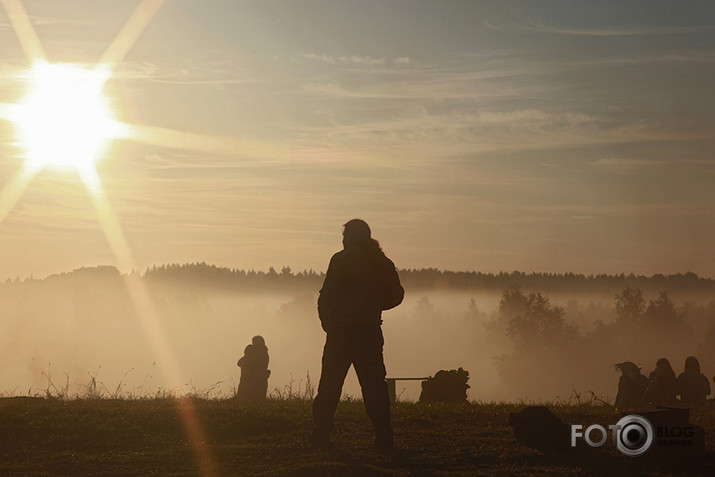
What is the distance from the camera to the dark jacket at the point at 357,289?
38.7 ft

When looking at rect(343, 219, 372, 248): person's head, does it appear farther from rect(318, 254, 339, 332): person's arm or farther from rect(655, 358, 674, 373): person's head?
rect(655, 358, 674, 373): person's head

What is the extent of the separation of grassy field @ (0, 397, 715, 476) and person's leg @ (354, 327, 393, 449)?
300 mm

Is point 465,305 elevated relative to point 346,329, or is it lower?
elevated

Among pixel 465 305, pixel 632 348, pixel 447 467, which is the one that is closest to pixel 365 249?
pixel 447 467

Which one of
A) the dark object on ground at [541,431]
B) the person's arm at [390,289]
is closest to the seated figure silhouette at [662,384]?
the dark object on ground at [541,431]

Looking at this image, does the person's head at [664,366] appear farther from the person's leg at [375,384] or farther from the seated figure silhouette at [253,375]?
the person's leg at [375,384]

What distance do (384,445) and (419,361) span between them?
545 ft

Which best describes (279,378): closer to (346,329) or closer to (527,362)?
(527,362)

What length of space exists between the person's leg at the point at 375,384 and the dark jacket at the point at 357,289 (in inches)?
10.4

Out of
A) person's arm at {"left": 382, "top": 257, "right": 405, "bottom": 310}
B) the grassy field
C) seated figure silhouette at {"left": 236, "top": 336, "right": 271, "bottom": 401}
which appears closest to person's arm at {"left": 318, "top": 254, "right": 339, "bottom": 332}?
person's arm at {"left": 382, "top": 257, "right": 405, "bottom": 310}

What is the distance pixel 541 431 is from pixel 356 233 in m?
3.41

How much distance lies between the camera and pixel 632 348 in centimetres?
13288

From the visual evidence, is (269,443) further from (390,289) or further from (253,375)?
(253,375)

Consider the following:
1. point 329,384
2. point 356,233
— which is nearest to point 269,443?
point 329,384
